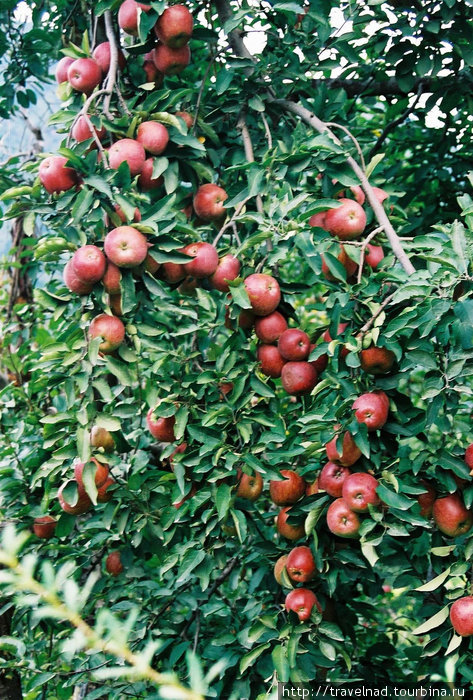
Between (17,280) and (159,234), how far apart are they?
1.74 meters

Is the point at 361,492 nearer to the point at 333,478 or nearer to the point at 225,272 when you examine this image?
the point at 333,478

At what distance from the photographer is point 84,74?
1.93 m

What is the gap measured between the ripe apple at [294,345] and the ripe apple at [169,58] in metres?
0.74

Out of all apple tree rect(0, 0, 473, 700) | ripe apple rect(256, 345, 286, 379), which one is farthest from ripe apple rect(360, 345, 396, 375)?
ripe apple rect(256, 345, 286, 379)

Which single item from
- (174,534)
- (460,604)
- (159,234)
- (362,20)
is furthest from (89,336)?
(362,20)

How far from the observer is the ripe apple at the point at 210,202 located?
6.45 feet

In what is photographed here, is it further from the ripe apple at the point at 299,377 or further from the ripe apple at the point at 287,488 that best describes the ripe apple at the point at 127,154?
the ripe apple at the point at 287,488

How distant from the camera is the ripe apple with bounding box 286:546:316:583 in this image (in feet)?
5.58

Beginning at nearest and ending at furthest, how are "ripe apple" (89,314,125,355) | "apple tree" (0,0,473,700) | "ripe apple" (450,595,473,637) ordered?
"ripe apple" (450,595,473,637)
"apple tree" (0,0,473,700)
"ripe apple" (89,314,125,355)

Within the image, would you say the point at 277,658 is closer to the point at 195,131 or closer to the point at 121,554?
the point at 121,554

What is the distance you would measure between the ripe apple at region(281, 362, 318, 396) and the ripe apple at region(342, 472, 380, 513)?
28 cm

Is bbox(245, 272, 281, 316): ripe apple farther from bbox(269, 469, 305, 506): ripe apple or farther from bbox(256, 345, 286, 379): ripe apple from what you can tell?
bbox(269, 469, 305, 506): ripe apple

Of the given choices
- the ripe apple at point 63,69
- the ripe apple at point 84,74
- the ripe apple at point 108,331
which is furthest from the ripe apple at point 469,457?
the ripe apple at point 63,69

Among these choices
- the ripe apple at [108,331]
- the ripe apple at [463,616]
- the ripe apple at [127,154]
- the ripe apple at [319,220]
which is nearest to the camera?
the ripe apple at [463,616]
